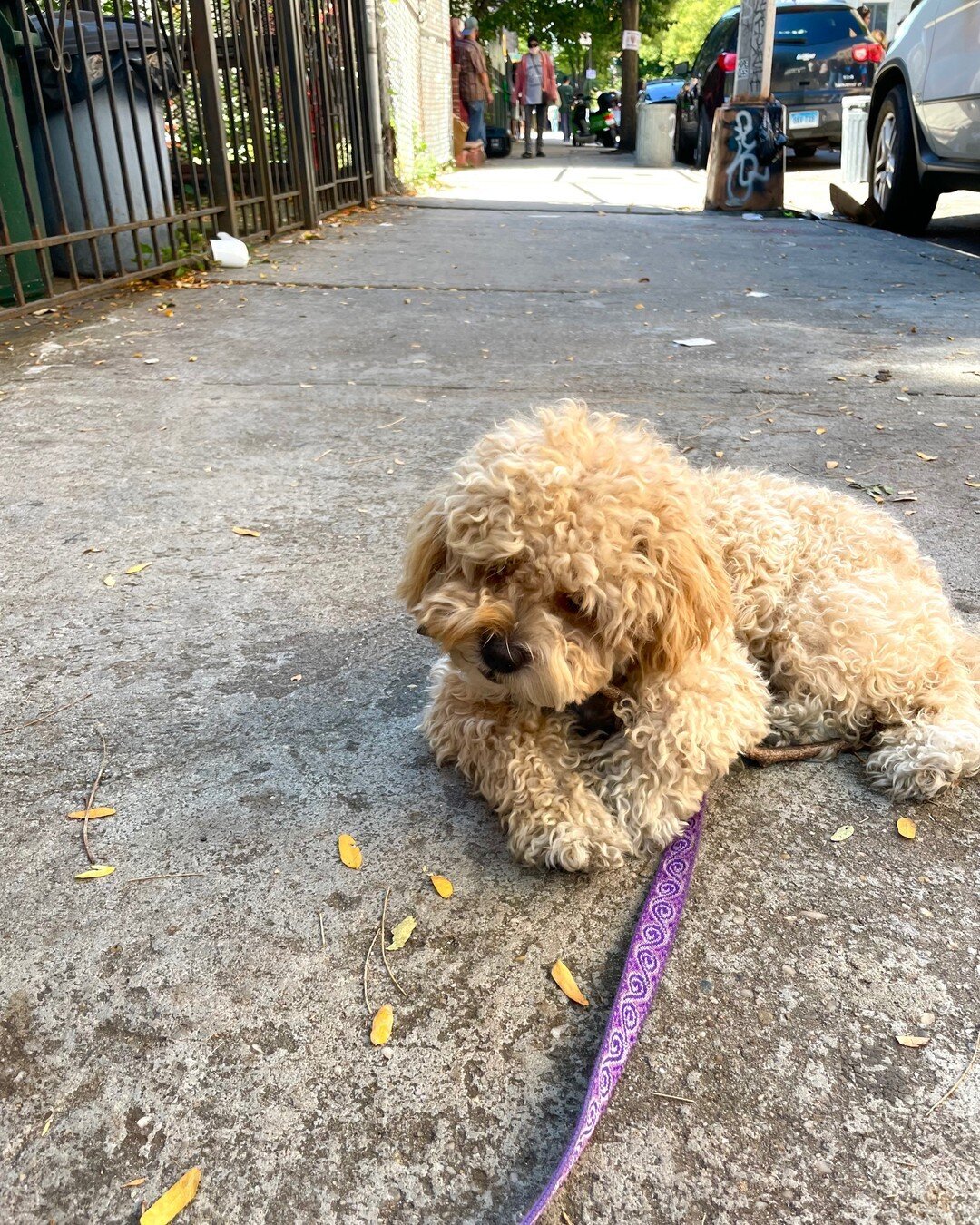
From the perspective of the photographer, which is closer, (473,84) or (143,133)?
(143,133)

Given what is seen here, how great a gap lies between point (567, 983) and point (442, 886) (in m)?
0.38

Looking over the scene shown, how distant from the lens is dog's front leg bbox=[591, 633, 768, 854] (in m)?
2.27

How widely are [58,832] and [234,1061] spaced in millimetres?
845

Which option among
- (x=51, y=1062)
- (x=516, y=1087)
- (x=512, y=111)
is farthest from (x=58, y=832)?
(x=512, y=111)

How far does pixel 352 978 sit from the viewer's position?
1.90 meters

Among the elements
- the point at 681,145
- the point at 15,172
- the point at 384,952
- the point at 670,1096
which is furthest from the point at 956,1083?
the point at 681,145

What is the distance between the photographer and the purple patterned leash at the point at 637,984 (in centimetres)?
153

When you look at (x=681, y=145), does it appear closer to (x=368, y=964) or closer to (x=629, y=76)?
(x=629, y=76)

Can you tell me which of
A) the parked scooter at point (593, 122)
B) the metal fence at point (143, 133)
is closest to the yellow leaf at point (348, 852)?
the metal fence at point (143, 133)

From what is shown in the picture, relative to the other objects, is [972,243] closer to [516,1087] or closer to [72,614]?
[72,614]

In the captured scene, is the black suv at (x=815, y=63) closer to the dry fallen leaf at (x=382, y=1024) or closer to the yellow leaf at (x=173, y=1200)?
the dry fallen leaf at (x=382, y=1024)

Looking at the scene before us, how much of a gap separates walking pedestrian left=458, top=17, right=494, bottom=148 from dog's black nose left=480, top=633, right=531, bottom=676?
27446 millimetres

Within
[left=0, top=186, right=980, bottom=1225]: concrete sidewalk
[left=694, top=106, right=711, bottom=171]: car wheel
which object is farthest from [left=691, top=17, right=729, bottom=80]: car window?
[left=0, top=186, right=980, bottom=1225]: concrete sidewalk

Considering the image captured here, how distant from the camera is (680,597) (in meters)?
2.09
